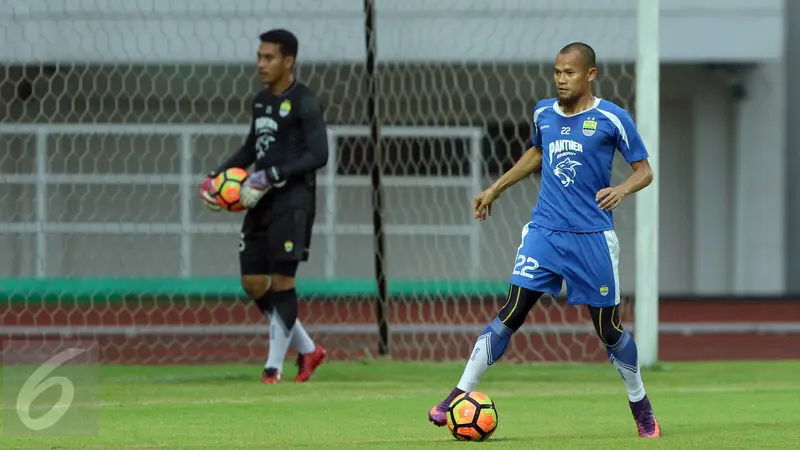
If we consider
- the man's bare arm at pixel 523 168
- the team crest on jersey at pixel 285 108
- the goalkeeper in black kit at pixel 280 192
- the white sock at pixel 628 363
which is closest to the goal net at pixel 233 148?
the goalkeeper in black kit at pixel 280 192

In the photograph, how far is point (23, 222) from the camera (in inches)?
588

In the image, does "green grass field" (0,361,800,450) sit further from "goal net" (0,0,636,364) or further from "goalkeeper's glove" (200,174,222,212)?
"goal net" (0,0,636,364)

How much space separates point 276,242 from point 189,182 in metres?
6.89

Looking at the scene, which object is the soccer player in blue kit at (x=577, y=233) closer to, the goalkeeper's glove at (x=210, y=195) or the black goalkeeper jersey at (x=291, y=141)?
the black goalkeeper jersey at (x=291, y=141)

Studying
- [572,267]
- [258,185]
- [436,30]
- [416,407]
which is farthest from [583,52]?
[436,30]

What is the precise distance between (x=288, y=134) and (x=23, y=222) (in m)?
6.54

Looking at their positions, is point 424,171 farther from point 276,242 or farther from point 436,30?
point 276,242

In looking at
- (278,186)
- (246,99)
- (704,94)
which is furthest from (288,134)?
(704,94)

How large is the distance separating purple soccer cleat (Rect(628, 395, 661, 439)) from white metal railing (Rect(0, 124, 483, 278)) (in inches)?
328

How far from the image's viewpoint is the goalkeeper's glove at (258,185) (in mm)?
9016

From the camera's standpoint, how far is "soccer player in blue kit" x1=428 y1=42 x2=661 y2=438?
6.26 metres

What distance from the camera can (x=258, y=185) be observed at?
9.04 metres

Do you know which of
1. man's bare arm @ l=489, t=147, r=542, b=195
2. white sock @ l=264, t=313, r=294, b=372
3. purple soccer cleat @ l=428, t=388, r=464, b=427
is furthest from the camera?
white sock @ l=264, t=313, r=294, b=372

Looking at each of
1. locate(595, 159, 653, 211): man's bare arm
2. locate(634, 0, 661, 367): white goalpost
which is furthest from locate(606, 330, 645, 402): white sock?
locate(634, 0, 661, 367): white goalpost
